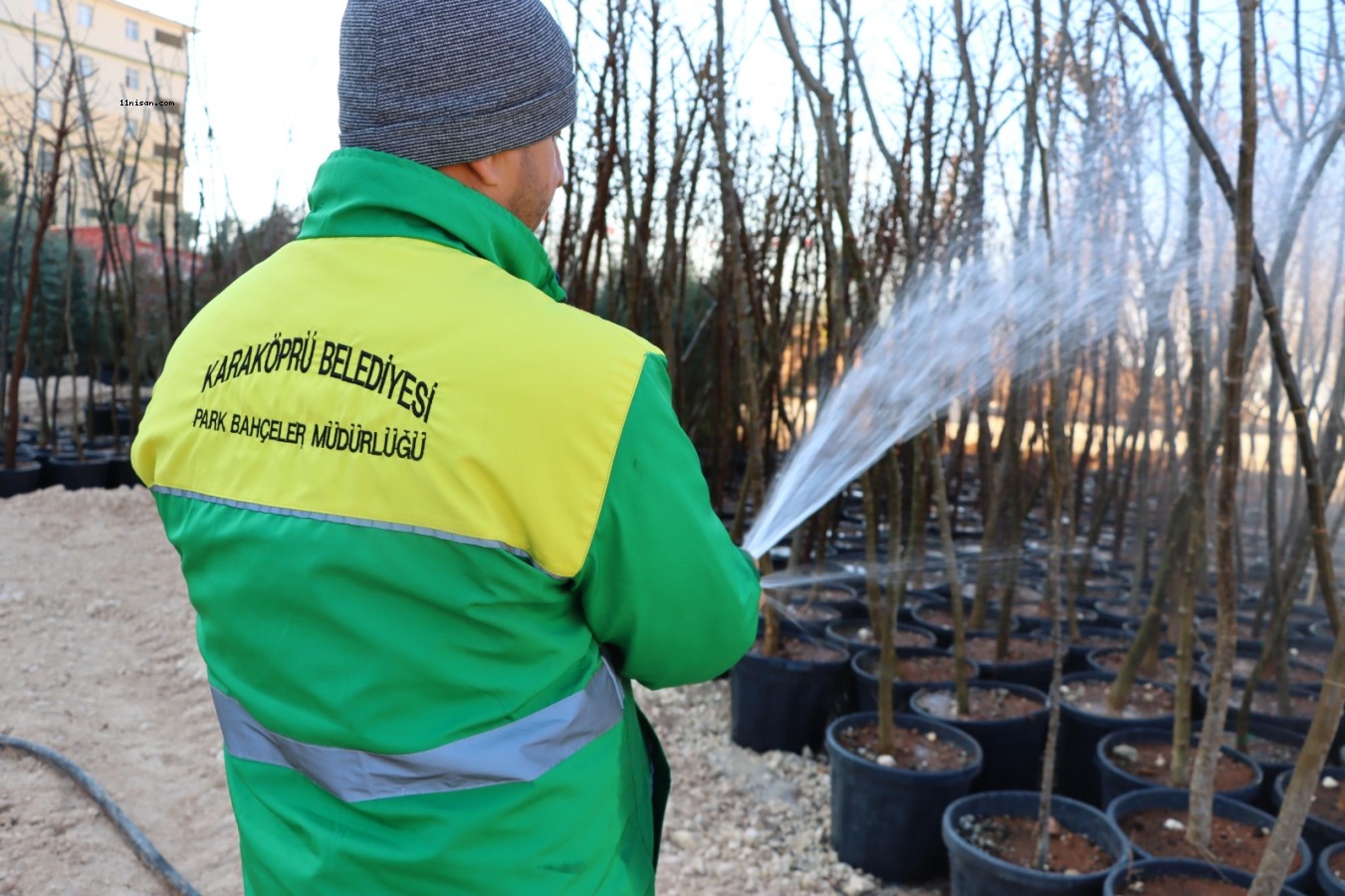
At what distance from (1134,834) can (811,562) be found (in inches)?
112

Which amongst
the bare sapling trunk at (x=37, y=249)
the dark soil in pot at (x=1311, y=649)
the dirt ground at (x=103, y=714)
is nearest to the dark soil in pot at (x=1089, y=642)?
the dark soil in pot at (x=1311, y=649)

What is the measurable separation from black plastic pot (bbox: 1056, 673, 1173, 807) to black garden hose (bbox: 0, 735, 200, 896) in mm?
2720

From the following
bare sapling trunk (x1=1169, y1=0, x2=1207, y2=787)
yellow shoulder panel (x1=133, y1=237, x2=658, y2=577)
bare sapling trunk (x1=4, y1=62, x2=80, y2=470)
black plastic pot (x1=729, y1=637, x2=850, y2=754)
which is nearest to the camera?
yellow shoulder panel (x1=133, y1=237, x2=658, y2=577)

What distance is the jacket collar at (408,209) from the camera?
1.11 metres

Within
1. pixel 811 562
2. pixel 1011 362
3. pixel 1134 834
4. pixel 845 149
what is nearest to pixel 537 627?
pixel 1134 834

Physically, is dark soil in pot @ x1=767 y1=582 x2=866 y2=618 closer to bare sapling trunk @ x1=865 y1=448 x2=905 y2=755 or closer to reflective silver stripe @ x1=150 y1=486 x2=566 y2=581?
bare sapling trunk @ x1=865 y1=448 x2=905 y2=755

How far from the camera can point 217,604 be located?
1.14 m

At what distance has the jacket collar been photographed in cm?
111

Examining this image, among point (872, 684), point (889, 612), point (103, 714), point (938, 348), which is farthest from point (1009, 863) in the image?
point (103, 714)

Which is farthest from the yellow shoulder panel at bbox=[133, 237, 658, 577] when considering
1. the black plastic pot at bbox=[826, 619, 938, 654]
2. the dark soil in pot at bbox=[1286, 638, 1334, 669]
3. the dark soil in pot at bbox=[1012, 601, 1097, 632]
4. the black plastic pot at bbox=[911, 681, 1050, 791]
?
the dark soil in pot at bbox=[1286, 638, 1334, 669]

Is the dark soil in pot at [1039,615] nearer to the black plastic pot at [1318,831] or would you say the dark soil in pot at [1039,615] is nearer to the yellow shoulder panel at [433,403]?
the black plastic pot at [1318,831]

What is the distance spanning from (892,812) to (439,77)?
2594mm

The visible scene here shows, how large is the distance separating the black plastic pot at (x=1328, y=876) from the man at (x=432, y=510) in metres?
1.97

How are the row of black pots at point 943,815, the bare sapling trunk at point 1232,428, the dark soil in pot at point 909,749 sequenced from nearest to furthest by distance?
the bare sapling trunk at point 1232,428, the row of black pots at point 943,815, the dark soil in pot at point 909,749
